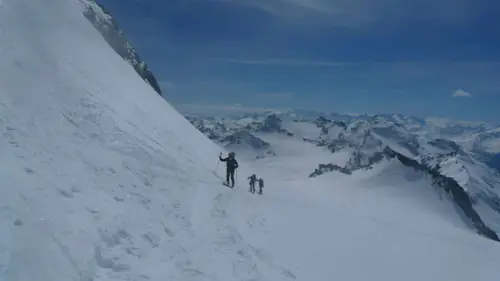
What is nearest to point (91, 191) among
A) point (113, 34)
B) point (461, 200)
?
point (113, 34)

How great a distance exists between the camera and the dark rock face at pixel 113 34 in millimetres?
60300

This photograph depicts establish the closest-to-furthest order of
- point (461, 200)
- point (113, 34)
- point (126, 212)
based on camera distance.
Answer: point (126, 212)
point (113, 34)
point (461, 200)

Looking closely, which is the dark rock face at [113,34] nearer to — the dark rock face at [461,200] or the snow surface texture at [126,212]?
the snow surface texture at [126,212]

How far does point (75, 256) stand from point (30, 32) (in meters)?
22.5

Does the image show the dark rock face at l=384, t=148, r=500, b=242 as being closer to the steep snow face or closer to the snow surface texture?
the snow surface texture

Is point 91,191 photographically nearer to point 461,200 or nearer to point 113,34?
point 113,34

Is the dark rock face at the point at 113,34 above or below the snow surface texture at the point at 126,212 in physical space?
above

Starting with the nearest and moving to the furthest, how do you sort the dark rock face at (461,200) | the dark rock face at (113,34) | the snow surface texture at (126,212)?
the snow surface texture at (126,212) < the dark rock face at (113,34) < the dark rock face at (461,200)

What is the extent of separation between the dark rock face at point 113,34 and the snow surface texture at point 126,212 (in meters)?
31.8

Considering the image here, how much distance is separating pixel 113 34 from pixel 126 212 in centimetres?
6418

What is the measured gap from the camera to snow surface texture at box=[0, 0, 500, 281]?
10242mm

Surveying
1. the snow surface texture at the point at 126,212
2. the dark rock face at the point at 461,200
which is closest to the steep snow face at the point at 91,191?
the snow surface texture at the point at 126,212

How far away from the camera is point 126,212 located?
12961mm

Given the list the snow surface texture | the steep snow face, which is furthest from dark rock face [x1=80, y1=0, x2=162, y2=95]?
the steep snow face
